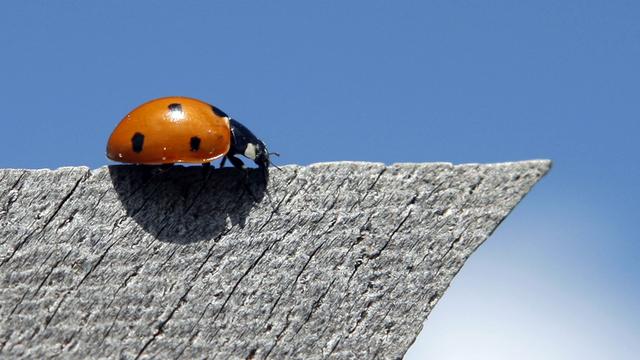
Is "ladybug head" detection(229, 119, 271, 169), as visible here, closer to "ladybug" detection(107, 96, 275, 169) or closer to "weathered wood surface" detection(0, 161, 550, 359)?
"ladybug" detection(107, 96, 275, 169)

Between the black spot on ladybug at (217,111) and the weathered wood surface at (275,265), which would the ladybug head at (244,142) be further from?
the weathered wood surface at (275,265)

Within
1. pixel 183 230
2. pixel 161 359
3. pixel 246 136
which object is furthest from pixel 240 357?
pixel 246 136

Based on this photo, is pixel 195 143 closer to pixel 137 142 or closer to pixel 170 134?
pixel 170 134

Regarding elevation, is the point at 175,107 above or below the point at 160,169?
above

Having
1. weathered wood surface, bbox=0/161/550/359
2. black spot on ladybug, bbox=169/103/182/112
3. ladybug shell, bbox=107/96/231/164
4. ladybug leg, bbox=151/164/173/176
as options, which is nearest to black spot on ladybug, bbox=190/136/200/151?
ladybug shell, bbox=107/96/231/164

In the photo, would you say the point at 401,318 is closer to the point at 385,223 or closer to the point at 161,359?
the point at 385,223

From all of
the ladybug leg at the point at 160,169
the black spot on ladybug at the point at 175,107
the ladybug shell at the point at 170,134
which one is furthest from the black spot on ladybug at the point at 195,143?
the ladybug leg at the point at 160,169

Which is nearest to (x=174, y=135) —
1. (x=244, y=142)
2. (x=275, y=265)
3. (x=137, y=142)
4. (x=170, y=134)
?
(x=170, y=134)

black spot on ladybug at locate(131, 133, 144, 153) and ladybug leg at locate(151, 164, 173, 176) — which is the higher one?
black spot on ladybug at locate(131, 133, 144, 153)
